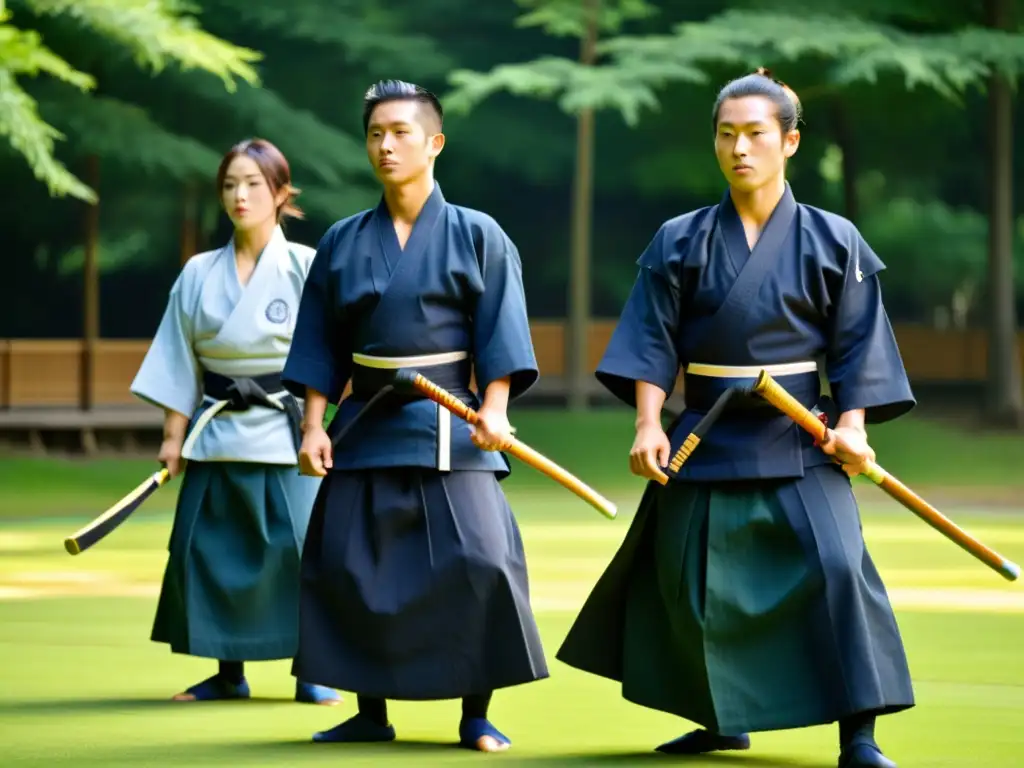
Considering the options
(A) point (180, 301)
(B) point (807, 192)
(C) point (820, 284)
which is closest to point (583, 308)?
(B) point (807, 192)

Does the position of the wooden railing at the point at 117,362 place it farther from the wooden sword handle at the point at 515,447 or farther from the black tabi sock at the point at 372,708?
the wooden sword handle at the point at 515,447

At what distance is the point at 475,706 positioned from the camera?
5680 millimetres

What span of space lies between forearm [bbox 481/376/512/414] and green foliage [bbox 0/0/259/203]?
9745 mm

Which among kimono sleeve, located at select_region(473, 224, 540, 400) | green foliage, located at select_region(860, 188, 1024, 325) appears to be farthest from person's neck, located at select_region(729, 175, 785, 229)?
green foliage, located at select_region(860, 188, 1024, 325)

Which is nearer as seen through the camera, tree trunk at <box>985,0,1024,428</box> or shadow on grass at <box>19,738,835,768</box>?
shadow on grass at <box>19,738,835,768</box>

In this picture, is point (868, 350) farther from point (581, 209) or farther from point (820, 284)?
point (581, 209)

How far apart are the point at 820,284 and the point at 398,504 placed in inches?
53.3

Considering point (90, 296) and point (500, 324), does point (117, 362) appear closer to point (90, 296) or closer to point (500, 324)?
point (90, 296)

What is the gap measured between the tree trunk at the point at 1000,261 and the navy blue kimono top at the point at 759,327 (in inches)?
636

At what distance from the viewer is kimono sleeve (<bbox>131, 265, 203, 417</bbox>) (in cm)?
689

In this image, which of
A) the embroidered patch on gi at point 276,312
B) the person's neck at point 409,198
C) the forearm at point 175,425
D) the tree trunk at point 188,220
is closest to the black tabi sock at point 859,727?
the person's neck at point 409,198

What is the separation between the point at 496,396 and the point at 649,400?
51cm

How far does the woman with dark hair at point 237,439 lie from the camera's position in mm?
6785

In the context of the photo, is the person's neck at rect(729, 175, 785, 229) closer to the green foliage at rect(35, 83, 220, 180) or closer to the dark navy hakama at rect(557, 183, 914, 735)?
the dark navy hakama at rect(557, 183, 914, 735)
